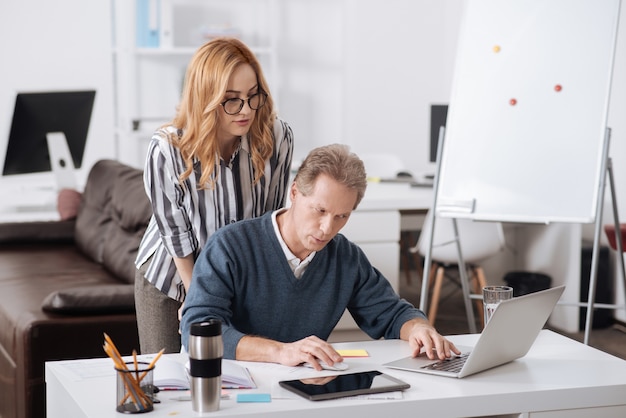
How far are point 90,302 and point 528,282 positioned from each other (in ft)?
8.17

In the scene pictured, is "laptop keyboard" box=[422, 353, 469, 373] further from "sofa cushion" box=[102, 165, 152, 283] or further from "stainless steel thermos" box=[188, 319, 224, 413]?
"sofa cushion" box=[102, 165, 152, 283]

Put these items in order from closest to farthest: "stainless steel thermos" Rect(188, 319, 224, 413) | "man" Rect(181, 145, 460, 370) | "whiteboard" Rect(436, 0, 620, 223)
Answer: "stainless steel thermos" Rect(188, 319, 224, 413) < "man" Rect(181, 145, 460, 370) < "whiteboard" Rect(436, 0, 620, 223)

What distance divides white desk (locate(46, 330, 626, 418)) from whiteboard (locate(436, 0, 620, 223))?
4.25 ft

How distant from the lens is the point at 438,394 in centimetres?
188

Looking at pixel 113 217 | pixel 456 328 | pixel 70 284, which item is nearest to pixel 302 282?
pixel 70 284

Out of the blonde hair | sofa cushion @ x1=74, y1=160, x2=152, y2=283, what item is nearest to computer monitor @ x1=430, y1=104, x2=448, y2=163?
sofa cushion @ x1=74, y1=160, x2=152, y2=283

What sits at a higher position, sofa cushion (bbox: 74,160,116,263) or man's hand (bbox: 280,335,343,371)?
man's hand (bbox: 280,335,343,371)

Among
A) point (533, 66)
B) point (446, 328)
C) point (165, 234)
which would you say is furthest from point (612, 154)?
point (165, 234)

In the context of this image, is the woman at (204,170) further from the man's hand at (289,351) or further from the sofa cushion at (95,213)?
the sofa cushion at (95,213)

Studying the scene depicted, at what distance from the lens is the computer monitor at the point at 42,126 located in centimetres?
487

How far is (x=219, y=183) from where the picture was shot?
248 centimetres

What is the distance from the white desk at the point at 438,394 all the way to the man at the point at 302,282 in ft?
0.22

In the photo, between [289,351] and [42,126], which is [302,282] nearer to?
[289,351]

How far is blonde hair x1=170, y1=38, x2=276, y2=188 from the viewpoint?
2342 mm
